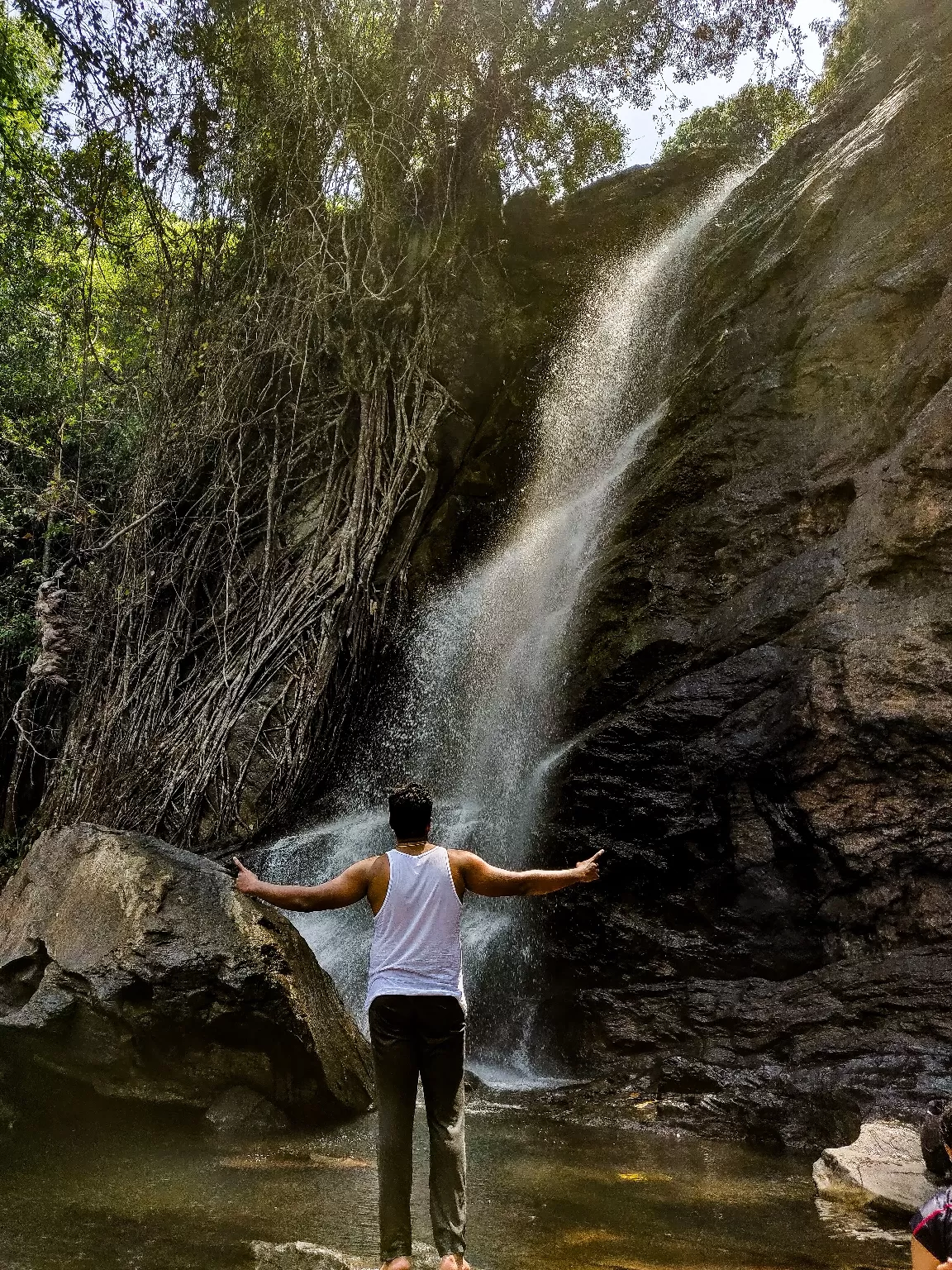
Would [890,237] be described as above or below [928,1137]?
above

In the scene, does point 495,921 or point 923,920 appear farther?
point 495,921

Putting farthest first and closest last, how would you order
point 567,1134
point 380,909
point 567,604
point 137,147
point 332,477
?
1. point 332,477
2. point 137,147
3. point 567,604
4. point 567,1134
5. point 380,909

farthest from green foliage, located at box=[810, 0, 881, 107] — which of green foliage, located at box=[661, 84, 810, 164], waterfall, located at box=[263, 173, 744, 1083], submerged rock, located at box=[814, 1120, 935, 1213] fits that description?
submerged rock, located at box=[814, 1120, 935, 1213]

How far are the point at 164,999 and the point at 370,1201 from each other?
151cm

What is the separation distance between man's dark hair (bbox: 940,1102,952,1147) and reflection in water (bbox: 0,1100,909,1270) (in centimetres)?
43

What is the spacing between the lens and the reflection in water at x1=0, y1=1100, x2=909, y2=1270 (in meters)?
3.17

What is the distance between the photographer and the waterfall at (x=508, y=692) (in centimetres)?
710

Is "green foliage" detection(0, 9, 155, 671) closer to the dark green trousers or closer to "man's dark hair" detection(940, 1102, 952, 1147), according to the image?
the dark green trousers

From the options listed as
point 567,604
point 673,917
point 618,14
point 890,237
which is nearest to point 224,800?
point 567,604

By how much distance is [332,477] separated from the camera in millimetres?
10734

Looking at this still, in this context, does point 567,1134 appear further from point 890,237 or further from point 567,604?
point 890,237

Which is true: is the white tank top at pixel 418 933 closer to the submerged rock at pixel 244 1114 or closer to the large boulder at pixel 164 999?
the large boulder at pixel 164 999

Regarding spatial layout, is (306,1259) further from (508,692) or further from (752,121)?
(752,121)

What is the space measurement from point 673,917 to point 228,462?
7.09m
